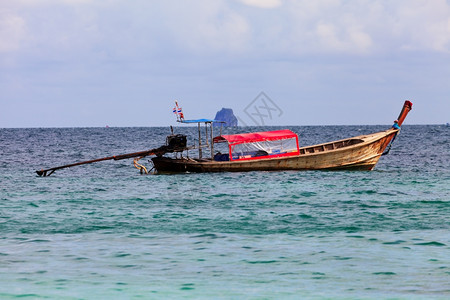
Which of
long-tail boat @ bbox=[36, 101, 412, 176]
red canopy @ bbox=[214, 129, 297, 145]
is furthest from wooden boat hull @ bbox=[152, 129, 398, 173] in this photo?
red canopy @ bbox=[214, 129, 297, 145]

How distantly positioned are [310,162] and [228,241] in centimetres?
2076

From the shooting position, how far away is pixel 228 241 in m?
16.5

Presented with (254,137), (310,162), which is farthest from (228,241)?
(310,162)

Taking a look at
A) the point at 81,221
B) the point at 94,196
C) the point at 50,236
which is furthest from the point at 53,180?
the point at 50,236

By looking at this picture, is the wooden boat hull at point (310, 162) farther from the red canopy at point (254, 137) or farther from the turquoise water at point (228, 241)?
the turquoise water at point (228, 241)

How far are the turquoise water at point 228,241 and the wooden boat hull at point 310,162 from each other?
4.45 meters

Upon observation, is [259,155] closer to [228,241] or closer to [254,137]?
[254,137]

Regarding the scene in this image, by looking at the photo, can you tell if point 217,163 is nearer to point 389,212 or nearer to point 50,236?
point 389,212

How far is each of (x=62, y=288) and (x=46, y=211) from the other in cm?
1123

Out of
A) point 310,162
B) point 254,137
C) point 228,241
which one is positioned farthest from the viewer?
point 310,162

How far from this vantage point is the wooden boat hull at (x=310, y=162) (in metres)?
35.8

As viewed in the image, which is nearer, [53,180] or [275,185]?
[275,185]

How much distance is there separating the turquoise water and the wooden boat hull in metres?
4.45

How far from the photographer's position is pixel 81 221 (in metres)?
20.1
